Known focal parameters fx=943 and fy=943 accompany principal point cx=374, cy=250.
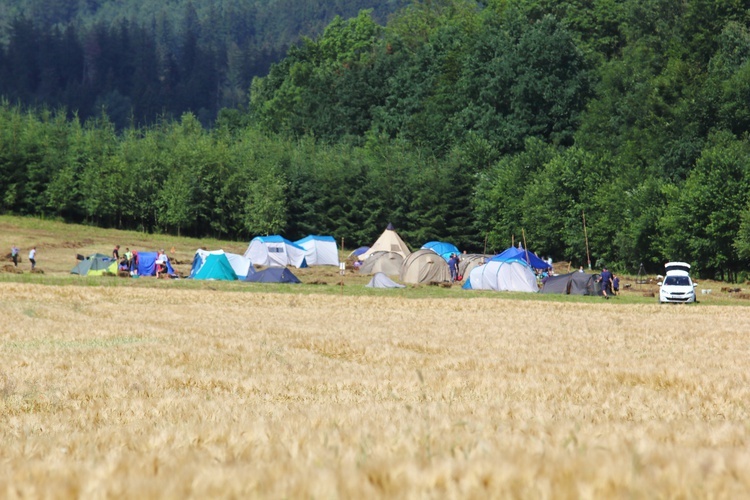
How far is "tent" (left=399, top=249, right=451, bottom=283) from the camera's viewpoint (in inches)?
2665

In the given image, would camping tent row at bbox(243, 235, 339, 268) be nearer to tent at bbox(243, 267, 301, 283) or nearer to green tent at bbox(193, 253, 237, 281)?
green tent at bbox(193, 253, 237, 281)

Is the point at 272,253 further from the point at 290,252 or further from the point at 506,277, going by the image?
the point at 506,277

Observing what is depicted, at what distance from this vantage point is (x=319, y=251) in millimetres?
88188

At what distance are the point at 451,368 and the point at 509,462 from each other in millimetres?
13905

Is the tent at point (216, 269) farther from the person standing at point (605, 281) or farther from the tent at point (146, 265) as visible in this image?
the person standing at point (605, 281)

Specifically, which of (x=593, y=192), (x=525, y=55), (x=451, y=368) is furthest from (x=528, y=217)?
(x=451, y=368)

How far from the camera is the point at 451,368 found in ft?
60.2

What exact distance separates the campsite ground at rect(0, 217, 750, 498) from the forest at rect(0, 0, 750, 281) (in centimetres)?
3917

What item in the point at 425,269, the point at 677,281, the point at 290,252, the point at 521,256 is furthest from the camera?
the point at 290,252

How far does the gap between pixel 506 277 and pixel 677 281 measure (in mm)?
12826

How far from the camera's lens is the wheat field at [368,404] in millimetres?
4305

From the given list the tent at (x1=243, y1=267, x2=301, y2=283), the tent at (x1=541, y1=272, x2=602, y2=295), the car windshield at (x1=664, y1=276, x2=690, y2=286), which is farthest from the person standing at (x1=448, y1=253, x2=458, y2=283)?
the car windshield at (x1=664, y1=276, x2=690, y2=286)

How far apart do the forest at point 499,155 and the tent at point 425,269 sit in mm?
11720

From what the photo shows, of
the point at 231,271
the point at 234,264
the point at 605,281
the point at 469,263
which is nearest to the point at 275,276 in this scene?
the point at 231,271
